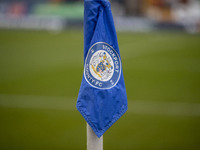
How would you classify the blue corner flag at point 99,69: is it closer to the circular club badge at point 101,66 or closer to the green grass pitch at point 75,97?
the circular club badge at point 101,66

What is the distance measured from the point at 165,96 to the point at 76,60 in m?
4.79

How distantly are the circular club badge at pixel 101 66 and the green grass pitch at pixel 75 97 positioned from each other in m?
2.33

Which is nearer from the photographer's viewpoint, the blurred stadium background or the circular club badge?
the circular club badge

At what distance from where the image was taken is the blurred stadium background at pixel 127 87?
482 centimetres

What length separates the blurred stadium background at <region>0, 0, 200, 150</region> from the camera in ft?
15.8

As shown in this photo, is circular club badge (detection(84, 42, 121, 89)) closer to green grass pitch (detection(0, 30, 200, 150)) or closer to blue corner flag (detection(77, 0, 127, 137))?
blue corner flag (detection(77, 0, 127, 137))

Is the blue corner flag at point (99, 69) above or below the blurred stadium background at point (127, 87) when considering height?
above

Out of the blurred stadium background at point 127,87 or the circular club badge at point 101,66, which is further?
the blurred stadium background at point 127,87

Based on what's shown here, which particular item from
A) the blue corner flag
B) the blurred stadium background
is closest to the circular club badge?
the blue corner flag

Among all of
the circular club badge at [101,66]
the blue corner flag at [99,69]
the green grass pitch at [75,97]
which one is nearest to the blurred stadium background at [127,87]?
the green grass pitch at [75,97]

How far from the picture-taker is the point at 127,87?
774 cm

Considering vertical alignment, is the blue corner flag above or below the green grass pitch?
above

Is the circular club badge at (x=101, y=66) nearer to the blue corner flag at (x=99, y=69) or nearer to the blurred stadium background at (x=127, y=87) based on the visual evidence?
the blue corner flag at (x=99, y=69)

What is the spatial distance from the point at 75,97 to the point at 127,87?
1.49 m
